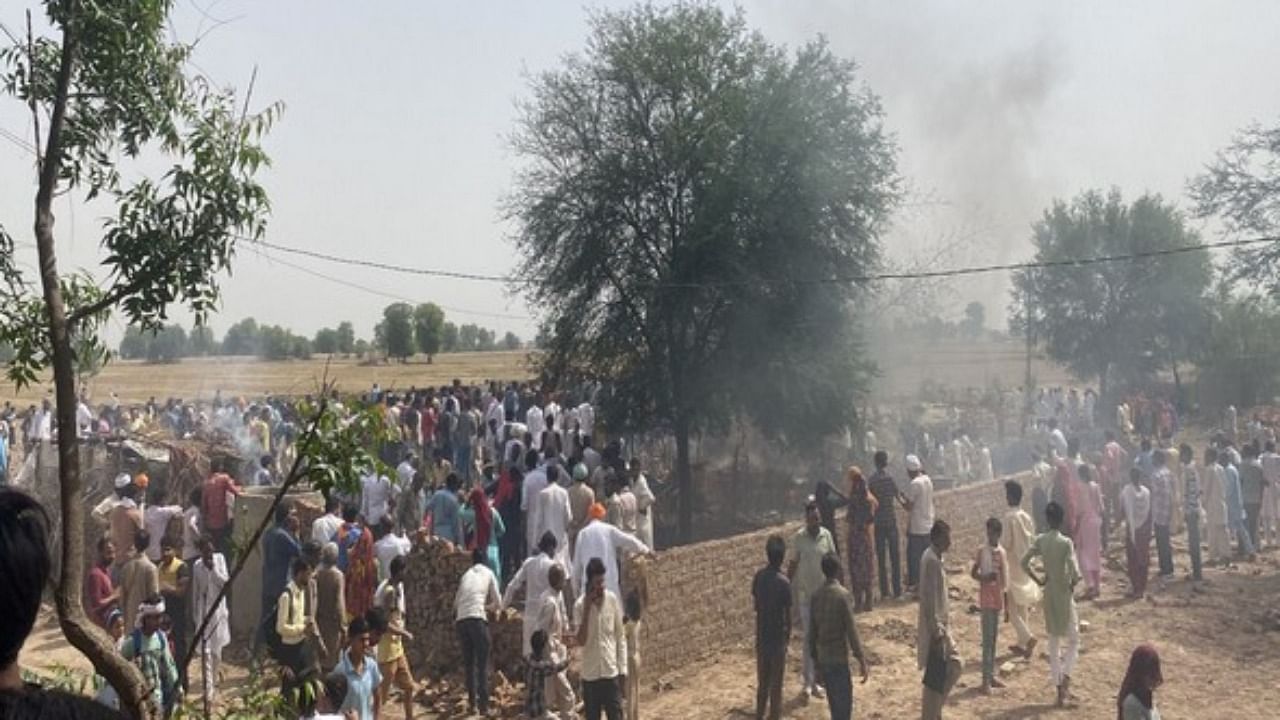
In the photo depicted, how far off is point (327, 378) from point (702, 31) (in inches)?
723

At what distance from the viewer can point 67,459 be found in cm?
424

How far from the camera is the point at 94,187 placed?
5.13 m

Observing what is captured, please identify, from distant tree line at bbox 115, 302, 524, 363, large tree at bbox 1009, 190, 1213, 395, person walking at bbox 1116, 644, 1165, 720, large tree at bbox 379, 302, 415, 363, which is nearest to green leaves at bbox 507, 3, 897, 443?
person walking at bbox 1116, 644, 1165, 720

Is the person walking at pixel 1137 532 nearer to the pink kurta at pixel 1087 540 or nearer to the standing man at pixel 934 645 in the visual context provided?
the pink kurta at pixel 1087 540

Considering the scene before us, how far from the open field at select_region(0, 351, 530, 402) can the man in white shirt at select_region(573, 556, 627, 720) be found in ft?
90.4

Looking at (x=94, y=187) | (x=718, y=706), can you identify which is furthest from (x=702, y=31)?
(x=94, y=187)

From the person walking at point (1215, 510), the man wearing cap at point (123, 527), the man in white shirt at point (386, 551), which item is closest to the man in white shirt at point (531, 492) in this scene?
the man in white shirt at point (386, 551)

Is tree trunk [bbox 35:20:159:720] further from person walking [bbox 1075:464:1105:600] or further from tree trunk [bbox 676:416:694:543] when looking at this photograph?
tree trunk [bbox 676:416:694:543]

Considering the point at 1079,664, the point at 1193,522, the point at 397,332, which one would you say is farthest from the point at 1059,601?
the point at 397,332

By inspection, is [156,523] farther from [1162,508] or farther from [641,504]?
[1162,508]

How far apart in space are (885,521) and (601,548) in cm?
458

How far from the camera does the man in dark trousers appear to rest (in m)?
9.95

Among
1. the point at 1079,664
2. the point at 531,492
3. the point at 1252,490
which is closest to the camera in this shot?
the point at 1079,664

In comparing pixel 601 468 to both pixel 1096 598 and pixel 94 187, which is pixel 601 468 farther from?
pixel 94 187
